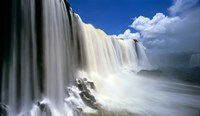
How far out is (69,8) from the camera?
10.3 m

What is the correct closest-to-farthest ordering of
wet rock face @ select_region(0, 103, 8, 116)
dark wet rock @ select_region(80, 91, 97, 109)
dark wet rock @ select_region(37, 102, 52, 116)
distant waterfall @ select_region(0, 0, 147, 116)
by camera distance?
wet rock face @ select_region(0, 103, 8, 116)
distant waterfall @ select_region(0, 0, 147, 116)
dark wet rock @ select_region(37, 102, 52, 116)
dark wet rock @ select_region(80, 91, 97, 109)

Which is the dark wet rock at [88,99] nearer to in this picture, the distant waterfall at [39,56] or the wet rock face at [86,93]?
the wet rock face at [86,93]

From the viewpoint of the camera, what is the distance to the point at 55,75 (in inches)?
326

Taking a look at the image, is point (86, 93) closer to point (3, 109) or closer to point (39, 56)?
point (39, 56)

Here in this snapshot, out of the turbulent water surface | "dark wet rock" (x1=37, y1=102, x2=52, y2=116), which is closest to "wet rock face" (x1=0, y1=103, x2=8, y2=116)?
the turbulent water surface

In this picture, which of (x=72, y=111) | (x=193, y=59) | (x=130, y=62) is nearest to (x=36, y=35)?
(x=72, y=111)

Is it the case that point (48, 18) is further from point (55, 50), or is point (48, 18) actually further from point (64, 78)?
point (64, 78)

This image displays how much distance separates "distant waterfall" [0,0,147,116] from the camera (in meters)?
6.82

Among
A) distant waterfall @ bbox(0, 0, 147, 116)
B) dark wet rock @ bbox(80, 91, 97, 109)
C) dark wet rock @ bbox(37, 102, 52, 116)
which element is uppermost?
distant waterfall @ bbox(0, 0, 147, 116)

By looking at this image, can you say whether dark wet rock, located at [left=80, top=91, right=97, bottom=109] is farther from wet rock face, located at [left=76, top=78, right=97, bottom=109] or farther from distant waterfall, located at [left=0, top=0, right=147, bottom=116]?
distant waterfall, located at [left=0, top=0, right=147, bottom=116]

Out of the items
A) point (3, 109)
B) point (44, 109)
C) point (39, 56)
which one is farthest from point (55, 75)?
point (3, 109)

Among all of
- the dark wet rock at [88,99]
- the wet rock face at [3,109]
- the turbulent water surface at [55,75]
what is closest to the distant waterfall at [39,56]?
the turbulent water surface at [55,75]

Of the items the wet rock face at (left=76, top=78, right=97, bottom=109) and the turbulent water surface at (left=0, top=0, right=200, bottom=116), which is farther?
the wet rock face at (left=76, top=78, right=97, bottom=109)

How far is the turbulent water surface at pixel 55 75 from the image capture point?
22.6ft
